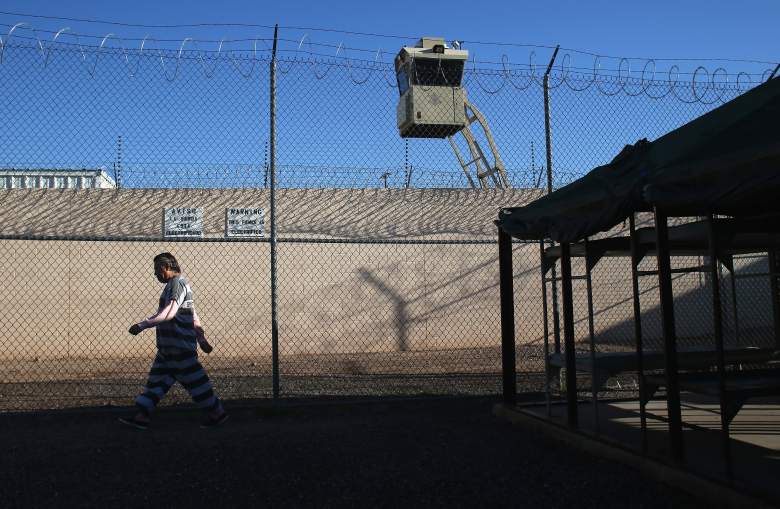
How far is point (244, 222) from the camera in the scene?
1202cm

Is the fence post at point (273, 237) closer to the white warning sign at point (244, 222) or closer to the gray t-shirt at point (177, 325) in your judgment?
the gray t-shirt at point (177, 325)

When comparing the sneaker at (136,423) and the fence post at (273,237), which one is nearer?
the sneaker at (136,423)

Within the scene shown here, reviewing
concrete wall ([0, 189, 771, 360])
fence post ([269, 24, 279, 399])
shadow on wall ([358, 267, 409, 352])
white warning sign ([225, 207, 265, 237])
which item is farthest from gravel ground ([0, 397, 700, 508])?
shadow on wall ([358, 267, 409, 352])

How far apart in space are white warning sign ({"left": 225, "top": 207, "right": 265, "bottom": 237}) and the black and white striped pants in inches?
251

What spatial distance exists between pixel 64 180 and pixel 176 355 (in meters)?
7.53

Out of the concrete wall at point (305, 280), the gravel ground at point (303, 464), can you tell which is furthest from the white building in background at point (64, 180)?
the gravel ground at point (303, 464)

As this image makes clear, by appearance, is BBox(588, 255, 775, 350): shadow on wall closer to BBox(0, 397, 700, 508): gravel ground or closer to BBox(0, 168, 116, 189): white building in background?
BBox(0, 397, 700, 508): gravel ground

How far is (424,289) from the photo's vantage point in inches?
501

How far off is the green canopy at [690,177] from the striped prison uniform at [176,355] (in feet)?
9.07

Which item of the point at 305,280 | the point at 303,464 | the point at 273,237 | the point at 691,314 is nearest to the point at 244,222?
the point at 305,280

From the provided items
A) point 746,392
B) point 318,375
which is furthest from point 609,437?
point 318,375

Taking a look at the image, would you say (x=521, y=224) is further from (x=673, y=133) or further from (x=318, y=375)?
(x=318, y=375)

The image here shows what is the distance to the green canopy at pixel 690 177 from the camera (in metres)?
3.39

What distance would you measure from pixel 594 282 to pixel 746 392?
954cm
